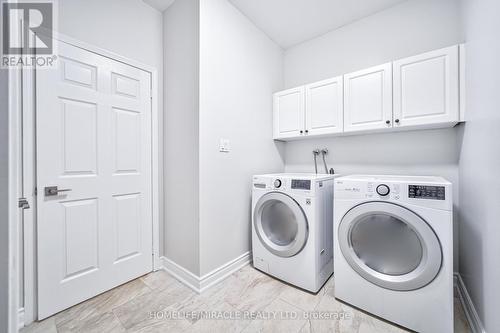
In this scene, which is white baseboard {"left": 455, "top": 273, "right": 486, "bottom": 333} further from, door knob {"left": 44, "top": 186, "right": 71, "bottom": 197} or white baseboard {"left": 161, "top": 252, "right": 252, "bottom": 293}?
door knob {"left": 44, "top": 186, "right": 71, "bottom": 197}

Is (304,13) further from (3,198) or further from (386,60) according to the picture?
(3,198)

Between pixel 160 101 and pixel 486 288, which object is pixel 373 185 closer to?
pixel 486 288

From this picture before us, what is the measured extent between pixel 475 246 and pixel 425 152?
82 cm

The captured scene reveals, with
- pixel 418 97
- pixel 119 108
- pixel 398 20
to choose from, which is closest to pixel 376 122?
pixel 418 97

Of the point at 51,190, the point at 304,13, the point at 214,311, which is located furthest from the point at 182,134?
the point at 304,13

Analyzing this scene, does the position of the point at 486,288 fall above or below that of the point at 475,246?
below

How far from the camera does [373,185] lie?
4.34ft

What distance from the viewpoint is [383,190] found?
1.28 metres

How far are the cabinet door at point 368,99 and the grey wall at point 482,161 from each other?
1.54 feet

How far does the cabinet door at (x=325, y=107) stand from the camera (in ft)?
6.34

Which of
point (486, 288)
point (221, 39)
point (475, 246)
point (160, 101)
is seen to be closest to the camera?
point (486, 288)

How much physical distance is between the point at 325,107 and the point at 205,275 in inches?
75.6

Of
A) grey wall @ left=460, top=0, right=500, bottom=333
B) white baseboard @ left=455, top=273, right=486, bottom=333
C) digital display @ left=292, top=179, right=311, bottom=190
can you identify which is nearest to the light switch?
digital display @ left=292, top=179, right=311, bottom=190

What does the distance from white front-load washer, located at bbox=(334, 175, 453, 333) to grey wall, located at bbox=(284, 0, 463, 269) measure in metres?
0.67
